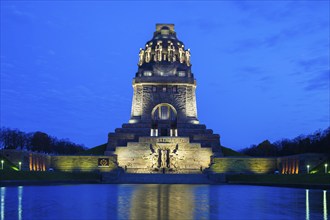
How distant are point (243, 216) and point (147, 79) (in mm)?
51248

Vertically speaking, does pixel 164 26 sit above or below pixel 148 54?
above

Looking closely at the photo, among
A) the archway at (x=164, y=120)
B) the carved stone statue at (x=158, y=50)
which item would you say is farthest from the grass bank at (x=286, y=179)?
the carved stone statue at (x=158, y=50)

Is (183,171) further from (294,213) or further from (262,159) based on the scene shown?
(294,213)

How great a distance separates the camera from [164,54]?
206 ft

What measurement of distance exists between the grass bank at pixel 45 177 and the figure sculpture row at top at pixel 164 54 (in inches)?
952

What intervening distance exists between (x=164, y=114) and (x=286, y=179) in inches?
1109

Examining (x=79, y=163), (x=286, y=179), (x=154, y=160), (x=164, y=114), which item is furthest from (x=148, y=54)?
(x=286, y=179)

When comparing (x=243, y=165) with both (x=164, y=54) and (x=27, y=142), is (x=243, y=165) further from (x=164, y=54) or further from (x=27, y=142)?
(x=27, y=142)

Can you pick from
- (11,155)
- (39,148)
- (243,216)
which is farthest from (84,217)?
(39,148)

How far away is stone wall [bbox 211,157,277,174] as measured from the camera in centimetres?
5178

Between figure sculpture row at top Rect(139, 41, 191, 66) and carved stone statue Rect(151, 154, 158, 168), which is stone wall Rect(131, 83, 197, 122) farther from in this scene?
carved stone statue Rect(151, 154, 158, 168)

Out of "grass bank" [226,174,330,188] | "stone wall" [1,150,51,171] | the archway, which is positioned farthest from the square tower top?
"grass bank" [226,174,330,188]

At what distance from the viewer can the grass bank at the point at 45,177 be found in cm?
3155

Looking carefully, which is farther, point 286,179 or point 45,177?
point 286,179
